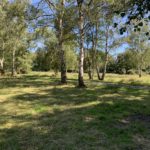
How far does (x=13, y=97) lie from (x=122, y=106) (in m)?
6.26

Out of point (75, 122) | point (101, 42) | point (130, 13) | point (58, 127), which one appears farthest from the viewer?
point (101, 42)

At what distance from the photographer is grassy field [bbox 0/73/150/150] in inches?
348

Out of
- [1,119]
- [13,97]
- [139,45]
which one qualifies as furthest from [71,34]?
[139,45]

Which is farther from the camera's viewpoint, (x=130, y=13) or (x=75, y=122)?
(x=75, y=122)

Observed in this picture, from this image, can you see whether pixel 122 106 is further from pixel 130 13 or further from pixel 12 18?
pixel 12 18

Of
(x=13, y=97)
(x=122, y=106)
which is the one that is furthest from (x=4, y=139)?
(x=13, y=97)

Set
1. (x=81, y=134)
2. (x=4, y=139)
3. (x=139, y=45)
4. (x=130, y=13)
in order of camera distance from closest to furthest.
→ (x=130, y=13) < (x=4, y=139) < (x=81, y=134) < (x=139, y=45)

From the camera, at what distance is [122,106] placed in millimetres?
14828

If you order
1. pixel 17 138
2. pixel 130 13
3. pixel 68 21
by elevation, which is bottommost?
pixel 17 138

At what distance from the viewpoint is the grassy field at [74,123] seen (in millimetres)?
8852

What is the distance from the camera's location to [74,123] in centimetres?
1122

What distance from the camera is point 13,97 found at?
17734mm

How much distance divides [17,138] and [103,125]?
10.3 feet

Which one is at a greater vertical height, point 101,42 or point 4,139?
point 101,42
